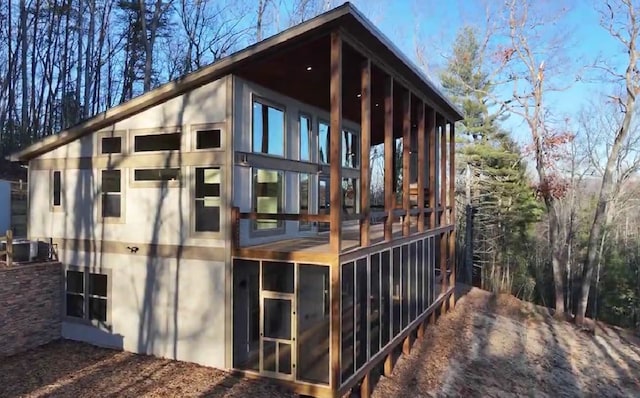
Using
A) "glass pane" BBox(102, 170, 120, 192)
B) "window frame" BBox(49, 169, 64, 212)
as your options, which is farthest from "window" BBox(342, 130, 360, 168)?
"window frame" BBox(49, 169, 64, 212)

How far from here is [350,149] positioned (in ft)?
47.5

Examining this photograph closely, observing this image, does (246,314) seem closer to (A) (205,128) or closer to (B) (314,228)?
(A) (205,128)

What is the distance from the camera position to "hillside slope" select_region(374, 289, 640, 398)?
32.7 feet

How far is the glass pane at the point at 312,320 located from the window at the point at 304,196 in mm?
2982

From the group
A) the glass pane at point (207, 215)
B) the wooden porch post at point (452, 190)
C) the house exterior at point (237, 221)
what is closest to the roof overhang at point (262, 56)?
the house exterior at point (237, 221)

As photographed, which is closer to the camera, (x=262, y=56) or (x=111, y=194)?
(x=262, y=56)

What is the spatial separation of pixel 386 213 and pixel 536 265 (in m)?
16.0

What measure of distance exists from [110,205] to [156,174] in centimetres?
132

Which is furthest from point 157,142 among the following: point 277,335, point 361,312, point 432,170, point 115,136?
point 432,170

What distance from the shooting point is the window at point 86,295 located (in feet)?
30.0

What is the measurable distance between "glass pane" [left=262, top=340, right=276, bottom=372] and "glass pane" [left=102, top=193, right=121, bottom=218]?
3.94m

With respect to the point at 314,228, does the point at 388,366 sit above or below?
below

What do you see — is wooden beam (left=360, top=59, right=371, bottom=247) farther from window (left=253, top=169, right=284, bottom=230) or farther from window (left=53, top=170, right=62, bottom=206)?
window (left=53, top=170, right=62, bottom=206)

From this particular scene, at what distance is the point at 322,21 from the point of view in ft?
22.5
